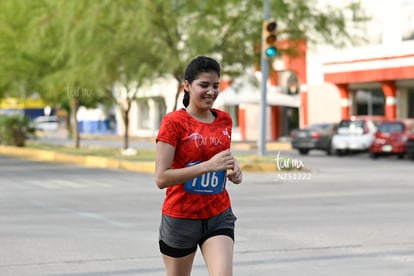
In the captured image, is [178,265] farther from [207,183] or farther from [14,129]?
[14,129]

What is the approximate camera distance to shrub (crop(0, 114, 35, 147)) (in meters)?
42.6

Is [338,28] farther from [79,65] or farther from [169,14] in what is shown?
[79,65]

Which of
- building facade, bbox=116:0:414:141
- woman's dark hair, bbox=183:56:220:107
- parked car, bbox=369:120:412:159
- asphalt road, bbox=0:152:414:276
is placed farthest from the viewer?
building facade, bbox=116:0:414:141

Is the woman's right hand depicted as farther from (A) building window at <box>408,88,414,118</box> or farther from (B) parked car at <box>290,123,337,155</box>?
(A) building window at <box>408,88,414,118</box>

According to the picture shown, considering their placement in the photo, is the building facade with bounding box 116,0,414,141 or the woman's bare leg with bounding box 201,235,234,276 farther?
the building facade with bounding box 116,0,414,141

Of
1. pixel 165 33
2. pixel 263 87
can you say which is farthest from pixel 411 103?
pixel 263 87

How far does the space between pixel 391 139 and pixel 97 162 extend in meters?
11.0

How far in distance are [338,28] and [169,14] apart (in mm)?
5172

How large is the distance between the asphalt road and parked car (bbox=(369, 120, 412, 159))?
38.9ft

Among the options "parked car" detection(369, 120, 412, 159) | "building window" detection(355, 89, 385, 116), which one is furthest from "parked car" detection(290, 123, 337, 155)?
"building window" detection(355, 89, 385, 116)

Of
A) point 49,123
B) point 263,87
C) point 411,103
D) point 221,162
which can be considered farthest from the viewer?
point 49,123

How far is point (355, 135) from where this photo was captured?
38.6 meters

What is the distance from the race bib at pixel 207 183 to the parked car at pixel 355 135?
32951 mm

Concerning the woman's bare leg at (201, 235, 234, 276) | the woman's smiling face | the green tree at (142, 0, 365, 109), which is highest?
the green tree at (142, 0, 365, 109)
